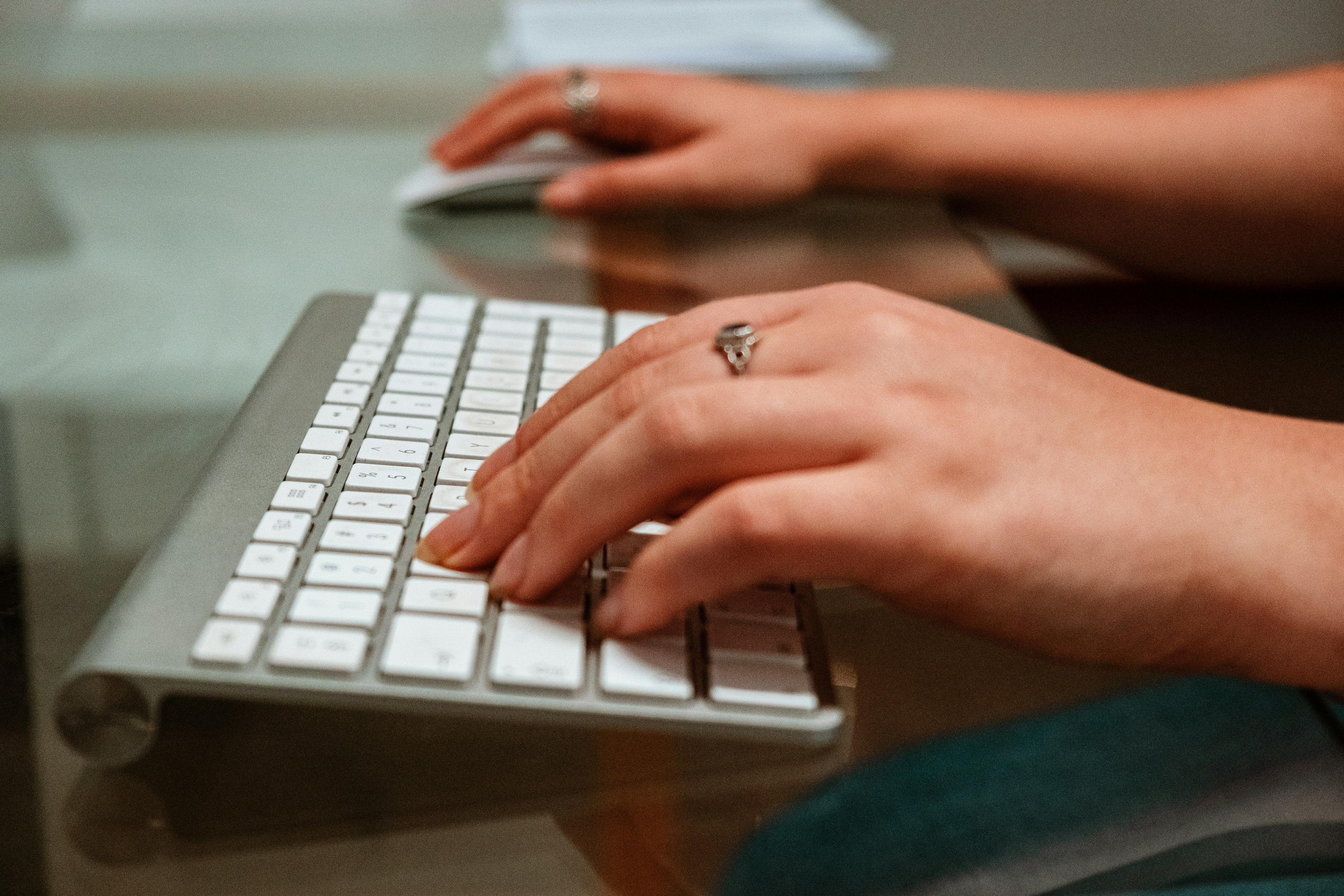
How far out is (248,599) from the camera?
38cm

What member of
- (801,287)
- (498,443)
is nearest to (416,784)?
(498,443)

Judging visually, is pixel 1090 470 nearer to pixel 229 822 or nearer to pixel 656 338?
pixel 656 338

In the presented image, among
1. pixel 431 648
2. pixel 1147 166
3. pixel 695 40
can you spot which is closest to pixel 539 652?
pixel 431 648

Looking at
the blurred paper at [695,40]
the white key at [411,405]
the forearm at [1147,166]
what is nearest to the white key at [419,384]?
the white key at [411,405]

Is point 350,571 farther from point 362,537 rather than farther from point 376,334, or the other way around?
point 376,334

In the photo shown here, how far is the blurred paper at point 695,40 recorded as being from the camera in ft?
3.76

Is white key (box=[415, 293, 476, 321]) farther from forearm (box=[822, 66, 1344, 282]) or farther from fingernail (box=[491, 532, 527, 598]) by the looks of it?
forearm (box=[822, 66, 1344, 282])

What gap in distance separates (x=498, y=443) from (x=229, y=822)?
20cm

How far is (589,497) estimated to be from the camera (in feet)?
1.30

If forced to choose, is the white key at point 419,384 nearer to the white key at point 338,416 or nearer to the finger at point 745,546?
the white key at point 338,416

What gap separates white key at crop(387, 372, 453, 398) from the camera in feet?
1.74

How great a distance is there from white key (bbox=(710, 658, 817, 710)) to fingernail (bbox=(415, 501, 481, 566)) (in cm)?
11

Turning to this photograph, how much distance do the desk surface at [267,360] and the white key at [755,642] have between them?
0.08 feet

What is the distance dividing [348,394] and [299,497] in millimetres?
99
